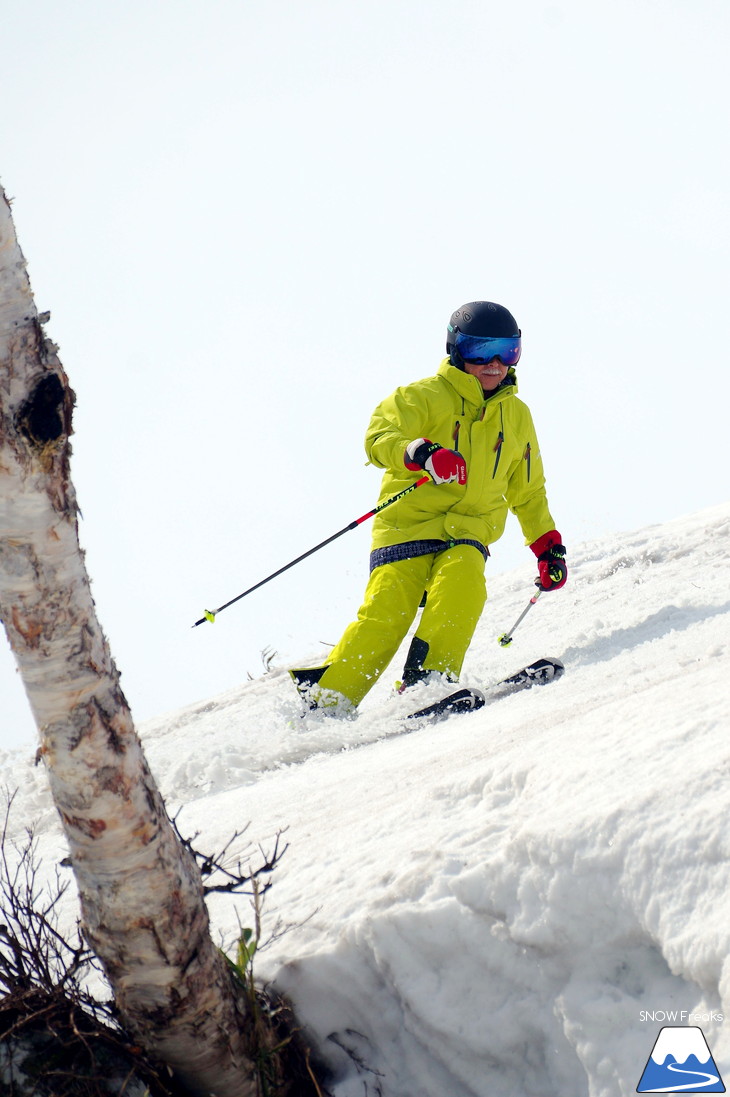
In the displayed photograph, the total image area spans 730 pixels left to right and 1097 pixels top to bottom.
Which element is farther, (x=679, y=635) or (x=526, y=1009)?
(x=679, y=635)

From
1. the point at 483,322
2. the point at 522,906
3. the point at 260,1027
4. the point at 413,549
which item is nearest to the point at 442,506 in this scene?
the point at 413,549

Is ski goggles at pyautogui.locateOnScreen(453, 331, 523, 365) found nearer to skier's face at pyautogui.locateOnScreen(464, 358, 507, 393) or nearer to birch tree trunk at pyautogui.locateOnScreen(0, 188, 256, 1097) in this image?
skier's face at pyautogui.locateOnScreen(464, 358, 507, 393)

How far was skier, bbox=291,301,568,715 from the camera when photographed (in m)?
5.14

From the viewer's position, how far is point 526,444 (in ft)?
19.8

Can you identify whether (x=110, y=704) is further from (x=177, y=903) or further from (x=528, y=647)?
(x=528, y=647)

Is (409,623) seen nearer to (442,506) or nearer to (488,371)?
(442,506)

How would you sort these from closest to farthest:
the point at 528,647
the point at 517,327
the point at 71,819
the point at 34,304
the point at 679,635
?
the point at 34,304 < the point at 71,819 < the point at 679,635 < the point at 517,327 < the point at 528,647

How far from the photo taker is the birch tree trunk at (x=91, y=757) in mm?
1885

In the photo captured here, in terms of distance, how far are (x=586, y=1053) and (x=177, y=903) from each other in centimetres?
90

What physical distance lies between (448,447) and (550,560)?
1.09 metres

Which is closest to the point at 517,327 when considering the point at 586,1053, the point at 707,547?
the point at 707,547

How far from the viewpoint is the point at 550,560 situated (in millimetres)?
6180

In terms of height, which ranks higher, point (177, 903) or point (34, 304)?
point (34, 304)

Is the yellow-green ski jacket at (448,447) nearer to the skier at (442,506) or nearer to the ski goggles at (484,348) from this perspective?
the skier at (442,506)
